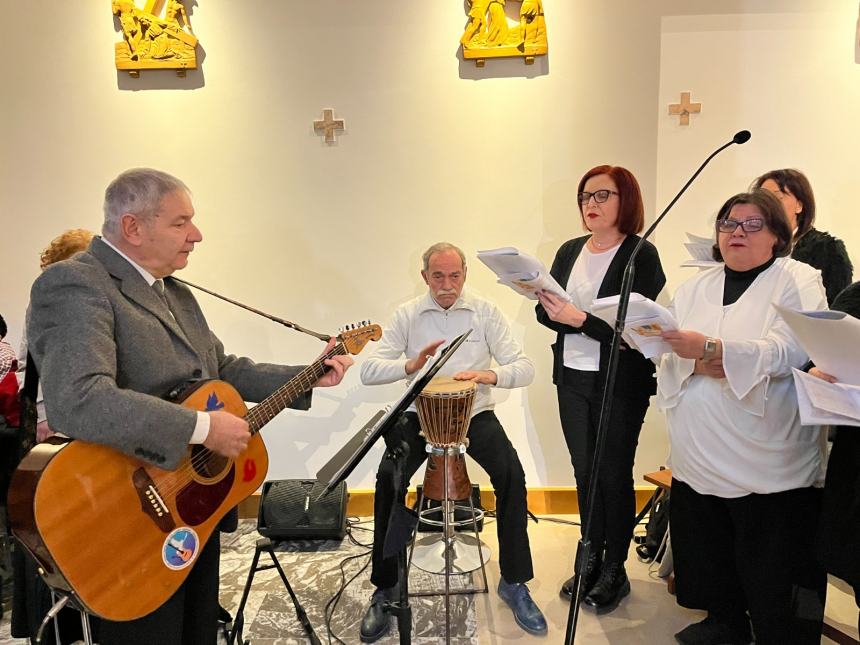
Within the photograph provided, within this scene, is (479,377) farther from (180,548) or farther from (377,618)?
(180,548)

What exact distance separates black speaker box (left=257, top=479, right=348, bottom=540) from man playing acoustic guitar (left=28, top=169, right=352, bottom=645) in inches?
40.8

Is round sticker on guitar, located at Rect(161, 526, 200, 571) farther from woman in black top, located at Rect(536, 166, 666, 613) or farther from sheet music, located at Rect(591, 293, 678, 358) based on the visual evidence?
woman in black top, located at Rect(536, 166, 666, 613)

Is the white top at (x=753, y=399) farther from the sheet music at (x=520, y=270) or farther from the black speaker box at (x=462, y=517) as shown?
the black speaker box at (x=462, y=517)

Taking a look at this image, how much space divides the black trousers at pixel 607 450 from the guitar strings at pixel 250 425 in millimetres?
993

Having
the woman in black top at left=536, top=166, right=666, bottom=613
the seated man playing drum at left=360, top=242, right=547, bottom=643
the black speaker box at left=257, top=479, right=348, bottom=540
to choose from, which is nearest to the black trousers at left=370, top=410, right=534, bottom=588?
the seated man playing drum at left=360, top=242, right=547, bottom=643

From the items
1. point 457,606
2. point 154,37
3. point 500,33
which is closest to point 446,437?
point 457,606

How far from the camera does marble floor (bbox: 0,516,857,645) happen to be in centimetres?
222

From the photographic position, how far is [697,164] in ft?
10.0

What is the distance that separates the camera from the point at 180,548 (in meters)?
1.57

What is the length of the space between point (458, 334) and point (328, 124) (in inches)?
54.7

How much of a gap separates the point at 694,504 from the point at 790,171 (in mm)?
1521

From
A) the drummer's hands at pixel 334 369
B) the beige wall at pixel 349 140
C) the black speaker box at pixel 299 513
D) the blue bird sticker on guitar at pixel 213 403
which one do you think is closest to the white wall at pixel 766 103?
the beige wall at pixel 349 140

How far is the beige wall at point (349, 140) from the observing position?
3055mm

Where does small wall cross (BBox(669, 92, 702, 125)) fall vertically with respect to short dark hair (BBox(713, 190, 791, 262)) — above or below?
above
